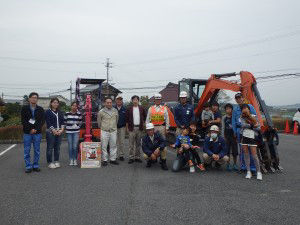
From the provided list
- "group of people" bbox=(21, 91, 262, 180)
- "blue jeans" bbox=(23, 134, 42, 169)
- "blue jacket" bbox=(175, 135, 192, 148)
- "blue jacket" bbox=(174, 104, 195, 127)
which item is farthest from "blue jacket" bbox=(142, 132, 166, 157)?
"blue jeans" bbox=(23, 134, 42, 169)

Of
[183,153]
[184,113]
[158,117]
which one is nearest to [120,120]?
[158,117]

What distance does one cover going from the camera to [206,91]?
8398mm

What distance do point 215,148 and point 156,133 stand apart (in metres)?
1.52

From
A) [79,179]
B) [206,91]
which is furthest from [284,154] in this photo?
[79,179]

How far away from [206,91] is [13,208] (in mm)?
5836

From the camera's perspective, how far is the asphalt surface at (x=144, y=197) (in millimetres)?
4055

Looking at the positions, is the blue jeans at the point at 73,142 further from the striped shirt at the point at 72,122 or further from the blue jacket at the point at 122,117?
the blue jacket at the point at 122,117

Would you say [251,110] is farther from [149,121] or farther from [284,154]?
[284,154]

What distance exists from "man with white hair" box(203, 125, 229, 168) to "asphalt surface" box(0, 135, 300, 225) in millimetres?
314

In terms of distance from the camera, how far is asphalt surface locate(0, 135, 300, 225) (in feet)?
13.3

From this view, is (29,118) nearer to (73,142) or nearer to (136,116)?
(73,142)

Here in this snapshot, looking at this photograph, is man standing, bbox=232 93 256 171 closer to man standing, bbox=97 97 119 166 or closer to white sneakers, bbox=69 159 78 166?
man standing, bbox=97 97 119 166

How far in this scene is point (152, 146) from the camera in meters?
7.42

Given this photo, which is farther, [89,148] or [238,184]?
[89,148]
